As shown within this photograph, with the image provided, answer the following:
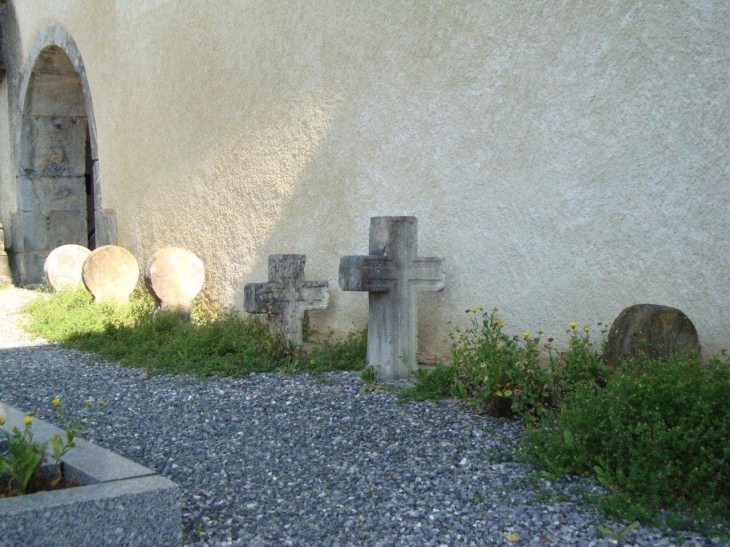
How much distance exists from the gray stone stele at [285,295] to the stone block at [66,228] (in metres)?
6.91

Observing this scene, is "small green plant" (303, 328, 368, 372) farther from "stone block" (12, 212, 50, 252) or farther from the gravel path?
"stone block" (12, 212, 50, 252)

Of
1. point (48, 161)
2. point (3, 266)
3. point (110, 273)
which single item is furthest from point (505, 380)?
point (3, 266)

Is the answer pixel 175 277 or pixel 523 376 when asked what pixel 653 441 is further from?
pixel 175 277

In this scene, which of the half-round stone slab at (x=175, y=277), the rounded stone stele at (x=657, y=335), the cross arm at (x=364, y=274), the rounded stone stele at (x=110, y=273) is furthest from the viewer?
the rounded stone stele at (x=110, y=273)

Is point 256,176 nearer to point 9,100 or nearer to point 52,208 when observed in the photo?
point 52,208

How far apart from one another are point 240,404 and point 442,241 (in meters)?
1.54

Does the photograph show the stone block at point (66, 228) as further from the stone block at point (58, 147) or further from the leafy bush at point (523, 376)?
the leafy bush at point (523, 376)

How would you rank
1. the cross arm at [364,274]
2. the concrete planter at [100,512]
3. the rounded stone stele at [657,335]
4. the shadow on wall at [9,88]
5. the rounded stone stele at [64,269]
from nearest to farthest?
the concrete planter at [100,512], the rounded stone stele at [657,335], the cross arm at [364,274], the rounded stone stele at [64,269], the shadow on wall at [9,88]

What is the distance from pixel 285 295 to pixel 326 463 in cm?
228

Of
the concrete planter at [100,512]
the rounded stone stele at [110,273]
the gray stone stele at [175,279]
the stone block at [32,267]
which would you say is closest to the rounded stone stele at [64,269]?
the rounded stone stele at [110,273]

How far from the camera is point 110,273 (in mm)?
7539

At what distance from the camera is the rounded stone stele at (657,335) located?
3.40 metres

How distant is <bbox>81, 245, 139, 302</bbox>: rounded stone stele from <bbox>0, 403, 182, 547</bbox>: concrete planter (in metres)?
5.16

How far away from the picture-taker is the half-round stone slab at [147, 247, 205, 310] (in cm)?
670
